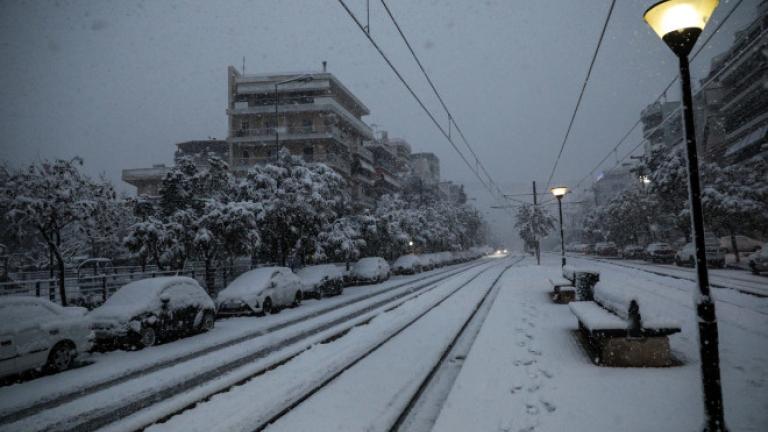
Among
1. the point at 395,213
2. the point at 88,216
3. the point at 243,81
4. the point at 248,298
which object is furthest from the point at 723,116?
the point at 88,216

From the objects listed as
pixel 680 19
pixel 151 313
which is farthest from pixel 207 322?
pixel 680 19

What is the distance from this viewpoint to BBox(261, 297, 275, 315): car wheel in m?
14.4

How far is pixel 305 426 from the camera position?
4555mm

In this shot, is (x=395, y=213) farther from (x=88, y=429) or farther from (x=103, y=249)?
(x=88, y=429)

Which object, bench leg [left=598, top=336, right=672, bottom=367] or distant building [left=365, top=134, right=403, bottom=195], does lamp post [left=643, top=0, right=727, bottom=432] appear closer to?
bench leg [left=598, top=336, right=672, bottom=367]

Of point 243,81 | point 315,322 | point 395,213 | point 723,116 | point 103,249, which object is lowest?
point 315,322

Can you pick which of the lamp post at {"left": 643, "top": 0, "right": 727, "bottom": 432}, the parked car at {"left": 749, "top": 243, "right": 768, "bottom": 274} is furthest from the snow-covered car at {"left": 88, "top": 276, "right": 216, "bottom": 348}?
the parked car at {"left": 749, "top": 243, "right": 768, "bottom": 274}

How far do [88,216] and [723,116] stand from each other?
5989 centimetres

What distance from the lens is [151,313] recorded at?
9.98m

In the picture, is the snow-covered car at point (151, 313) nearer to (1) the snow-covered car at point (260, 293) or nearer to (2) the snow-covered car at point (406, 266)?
(1) the snow-covered car at point (260, 293)

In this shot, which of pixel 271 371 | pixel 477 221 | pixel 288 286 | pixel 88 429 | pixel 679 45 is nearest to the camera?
pixel 679 45

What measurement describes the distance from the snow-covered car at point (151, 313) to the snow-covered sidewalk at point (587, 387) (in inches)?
286

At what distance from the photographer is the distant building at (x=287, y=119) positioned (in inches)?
1761

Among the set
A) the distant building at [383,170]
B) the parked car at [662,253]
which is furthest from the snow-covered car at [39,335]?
the distant building at [383,170]
